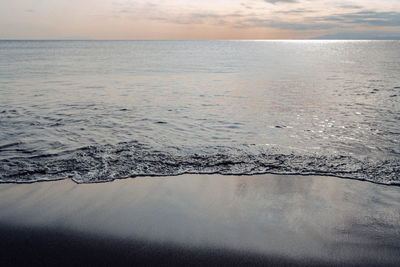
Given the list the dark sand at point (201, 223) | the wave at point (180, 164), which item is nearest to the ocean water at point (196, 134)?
the wave at point (180, 164)

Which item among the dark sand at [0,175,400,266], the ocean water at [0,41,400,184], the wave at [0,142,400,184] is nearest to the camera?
the dark sand at [0,175,400,266]

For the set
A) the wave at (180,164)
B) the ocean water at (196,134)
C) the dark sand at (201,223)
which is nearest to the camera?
the dark sand at (201,223)

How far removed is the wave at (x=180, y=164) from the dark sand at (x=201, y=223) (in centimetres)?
41

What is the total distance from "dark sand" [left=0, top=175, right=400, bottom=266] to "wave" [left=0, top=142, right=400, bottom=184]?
41 cm

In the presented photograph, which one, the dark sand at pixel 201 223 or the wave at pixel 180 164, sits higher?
the wave at pixel 180 164

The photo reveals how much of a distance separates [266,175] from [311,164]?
1.28 m

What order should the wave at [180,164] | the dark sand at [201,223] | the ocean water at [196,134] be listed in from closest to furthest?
the dark sand at [201,223] < the wave at [180,164] < the ocean water at [196,134]

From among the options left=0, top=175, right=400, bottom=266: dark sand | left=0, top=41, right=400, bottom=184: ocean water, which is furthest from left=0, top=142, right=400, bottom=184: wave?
left=0, top=175, right=400, bottom=266: dark sand

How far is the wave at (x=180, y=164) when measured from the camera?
6332 millimetres

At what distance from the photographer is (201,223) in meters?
4.44

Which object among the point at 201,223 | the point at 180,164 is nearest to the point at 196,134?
the point at 180,164

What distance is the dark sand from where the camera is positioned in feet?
12.3

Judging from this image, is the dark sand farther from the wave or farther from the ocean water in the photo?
the ocean water

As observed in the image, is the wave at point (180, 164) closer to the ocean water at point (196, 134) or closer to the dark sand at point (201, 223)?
the ocean water at point (196, 134)
